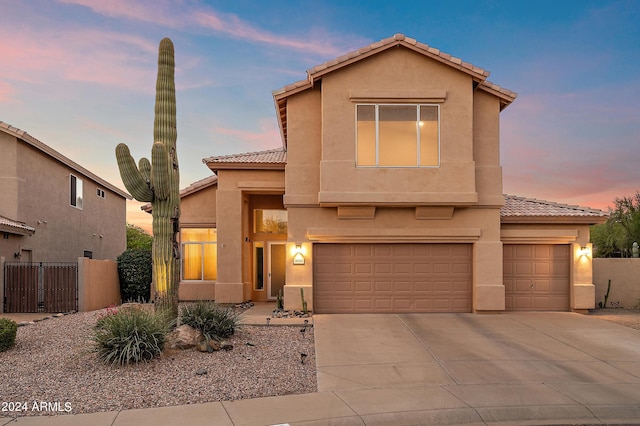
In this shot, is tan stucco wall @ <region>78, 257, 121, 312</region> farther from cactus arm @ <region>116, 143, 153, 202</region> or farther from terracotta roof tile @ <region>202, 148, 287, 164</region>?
cactus arm @ <region>116, 143, 153, 202</region>

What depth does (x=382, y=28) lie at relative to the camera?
61.7 ft

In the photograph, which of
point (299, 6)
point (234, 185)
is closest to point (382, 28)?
point (299, 6)

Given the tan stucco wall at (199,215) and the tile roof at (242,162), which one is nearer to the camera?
the tile roof at (242,162)

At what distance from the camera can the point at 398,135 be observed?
44.3ft

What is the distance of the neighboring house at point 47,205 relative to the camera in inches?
685

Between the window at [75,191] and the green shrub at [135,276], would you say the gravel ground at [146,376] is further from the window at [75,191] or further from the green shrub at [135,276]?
the window at [75,191]

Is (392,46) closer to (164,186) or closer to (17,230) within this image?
(164,186)

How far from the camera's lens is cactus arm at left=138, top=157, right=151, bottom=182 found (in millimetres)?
9922

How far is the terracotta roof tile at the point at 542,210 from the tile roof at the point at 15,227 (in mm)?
16504

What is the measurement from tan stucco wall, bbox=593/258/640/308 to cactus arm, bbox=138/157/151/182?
48.8ft

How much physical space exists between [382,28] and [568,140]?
9.95 metres

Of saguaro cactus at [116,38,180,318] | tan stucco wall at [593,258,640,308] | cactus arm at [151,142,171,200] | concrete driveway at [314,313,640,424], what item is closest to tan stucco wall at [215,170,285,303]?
concrete driveway at [314,313,640,424]

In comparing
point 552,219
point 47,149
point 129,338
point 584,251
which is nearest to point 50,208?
point 47,149

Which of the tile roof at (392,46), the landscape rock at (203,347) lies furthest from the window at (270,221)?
the landscape rock at (203,347)
